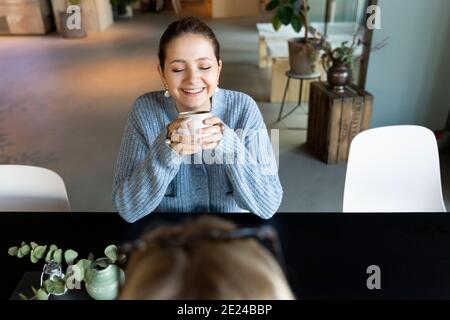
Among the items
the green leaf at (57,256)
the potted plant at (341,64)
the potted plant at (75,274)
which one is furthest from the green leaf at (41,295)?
the potted plant at (341,64)

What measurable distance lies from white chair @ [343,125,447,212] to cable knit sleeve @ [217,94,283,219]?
1.18 feet

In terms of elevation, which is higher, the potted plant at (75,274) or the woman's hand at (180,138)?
the woman's hand at (180,138)

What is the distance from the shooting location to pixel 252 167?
998mm

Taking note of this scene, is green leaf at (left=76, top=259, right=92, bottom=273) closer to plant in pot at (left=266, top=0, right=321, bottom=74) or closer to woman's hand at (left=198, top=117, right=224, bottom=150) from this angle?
woman's hand at (left=198, top=117, right=224, bottom=150)

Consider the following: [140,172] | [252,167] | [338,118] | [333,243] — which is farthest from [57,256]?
[338,118]

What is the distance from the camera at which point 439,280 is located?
33.9 inches

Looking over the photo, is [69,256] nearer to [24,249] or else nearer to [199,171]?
[24,249]

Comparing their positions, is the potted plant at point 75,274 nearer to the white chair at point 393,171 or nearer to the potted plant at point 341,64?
the white chair at point 393,171

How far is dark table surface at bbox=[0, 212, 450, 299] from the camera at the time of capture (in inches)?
33.3

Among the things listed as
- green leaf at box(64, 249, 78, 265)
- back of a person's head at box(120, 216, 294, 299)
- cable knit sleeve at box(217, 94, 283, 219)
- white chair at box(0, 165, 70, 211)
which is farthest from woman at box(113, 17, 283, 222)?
back of a person's head at box(120, 216, 294, 299)

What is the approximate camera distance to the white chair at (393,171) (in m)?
1.31

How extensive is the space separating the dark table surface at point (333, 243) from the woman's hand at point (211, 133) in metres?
0.17
